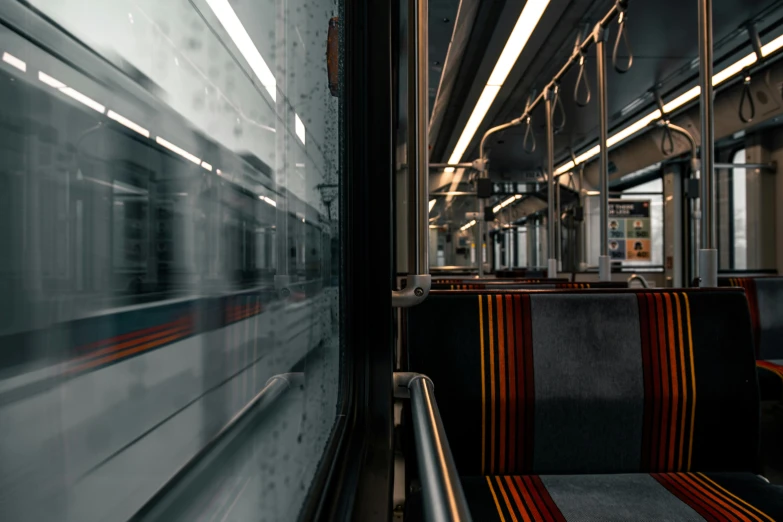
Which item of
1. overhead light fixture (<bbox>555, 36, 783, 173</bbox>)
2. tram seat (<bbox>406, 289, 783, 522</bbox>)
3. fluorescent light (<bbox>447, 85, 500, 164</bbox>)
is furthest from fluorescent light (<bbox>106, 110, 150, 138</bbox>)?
fluorescent light (<bbox>447, 85, 500, 164</bbox>)

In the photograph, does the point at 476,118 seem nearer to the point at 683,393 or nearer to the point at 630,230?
the point at 630,230

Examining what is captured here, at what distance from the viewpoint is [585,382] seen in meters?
1.02

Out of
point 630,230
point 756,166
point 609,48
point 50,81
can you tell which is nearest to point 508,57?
point 609,48

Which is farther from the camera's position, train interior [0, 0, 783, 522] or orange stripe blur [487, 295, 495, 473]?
orange stripe blur [487, 295, 495, 473]

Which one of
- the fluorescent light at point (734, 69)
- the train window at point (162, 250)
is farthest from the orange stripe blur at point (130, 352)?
the fluorescent light at point (734, 69)

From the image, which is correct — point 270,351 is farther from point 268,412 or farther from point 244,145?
point 244,145

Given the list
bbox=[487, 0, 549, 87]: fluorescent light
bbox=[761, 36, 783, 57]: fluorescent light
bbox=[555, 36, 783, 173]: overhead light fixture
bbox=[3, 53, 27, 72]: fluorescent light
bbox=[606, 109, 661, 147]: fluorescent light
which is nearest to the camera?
bbox=[3, 53, 27, 72]: fluorescent light

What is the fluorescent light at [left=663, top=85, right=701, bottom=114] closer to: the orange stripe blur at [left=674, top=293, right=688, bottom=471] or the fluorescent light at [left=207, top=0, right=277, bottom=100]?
the orange stripe blur at [left=674, top=293, right=688, bottom=471]

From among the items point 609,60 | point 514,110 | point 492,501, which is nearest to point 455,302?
point 492,501

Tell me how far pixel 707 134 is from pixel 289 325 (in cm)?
119

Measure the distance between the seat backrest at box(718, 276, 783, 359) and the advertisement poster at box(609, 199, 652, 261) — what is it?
4.32 m

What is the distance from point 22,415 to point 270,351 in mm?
516

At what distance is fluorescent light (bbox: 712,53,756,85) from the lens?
3.74 meters

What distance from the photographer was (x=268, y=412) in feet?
2.37
